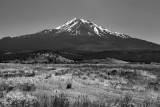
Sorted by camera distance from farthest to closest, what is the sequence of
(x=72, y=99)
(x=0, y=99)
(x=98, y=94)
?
(x=98, y=94)
(x=72, y=99)
(x=0, y=99)

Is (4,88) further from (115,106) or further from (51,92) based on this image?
(115,106)

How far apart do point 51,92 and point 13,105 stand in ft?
12.8

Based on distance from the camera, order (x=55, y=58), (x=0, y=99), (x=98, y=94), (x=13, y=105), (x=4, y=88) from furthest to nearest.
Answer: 1. (x=55, y=58)
2. (x=98, y=94)
3. (x=4, y=88)
4. (x=0, y=99)
5. (x=13, y=105)

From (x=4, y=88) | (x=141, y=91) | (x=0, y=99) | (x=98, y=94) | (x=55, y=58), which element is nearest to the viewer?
(x=0, y=99)

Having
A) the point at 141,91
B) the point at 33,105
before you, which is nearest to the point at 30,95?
the point at 33,105

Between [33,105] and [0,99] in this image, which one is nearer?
[33,105]

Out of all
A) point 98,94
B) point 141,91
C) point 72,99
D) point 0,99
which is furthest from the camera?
point 141,91

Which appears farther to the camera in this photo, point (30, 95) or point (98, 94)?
point (98, 94)

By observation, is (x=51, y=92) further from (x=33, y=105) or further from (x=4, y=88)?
(x=33, y=105)

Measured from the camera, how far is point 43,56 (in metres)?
83.8

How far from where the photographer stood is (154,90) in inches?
623

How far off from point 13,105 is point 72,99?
3279 millimetres

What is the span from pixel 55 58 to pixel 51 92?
230 feet

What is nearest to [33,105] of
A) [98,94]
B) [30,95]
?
[30,95]
